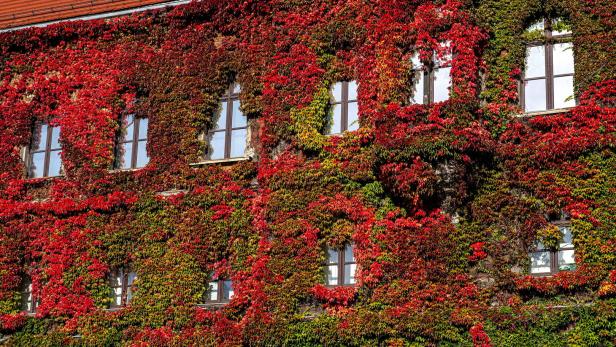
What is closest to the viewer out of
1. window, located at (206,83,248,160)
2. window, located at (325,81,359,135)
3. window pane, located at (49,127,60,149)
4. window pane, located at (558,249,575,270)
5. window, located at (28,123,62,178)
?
window pane, located at (558,249,575,270)

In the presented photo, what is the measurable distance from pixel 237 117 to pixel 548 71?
7446 mm

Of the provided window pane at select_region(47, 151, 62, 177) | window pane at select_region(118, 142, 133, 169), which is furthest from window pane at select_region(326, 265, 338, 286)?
window pane at select_region(47, 151, 62, 177)

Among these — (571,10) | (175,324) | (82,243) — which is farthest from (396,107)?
(82,243)

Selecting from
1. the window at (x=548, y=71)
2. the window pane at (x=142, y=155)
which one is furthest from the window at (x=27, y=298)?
the window at (x=548, y=71)

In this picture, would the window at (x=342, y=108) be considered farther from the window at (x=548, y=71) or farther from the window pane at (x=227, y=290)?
the window pane at (x=227, y=290)

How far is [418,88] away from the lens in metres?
21.7

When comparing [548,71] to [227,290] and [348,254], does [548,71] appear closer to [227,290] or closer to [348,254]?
[348,254]

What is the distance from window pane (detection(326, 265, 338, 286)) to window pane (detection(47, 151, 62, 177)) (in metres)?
7.96

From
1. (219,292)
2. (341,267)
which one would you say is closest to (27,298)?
(219,292)

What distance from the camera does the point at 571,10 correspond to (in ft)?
68.7

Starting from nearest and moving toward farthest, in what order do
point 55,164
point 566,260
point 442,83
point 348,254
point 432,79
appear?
point 566,260, point 348,254, point 442,83, point 432,79, point 55,164

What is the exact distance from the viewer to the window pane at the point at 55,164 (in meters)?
24.7

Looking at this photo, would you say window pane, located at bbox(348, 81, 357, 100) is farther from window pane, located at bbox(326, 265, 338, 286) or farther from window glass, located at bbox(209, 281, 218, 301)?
window glass, located at bbox(209, 281, 218, 301)

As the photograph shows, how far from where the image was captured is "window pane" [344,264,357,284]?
68.5 feet
